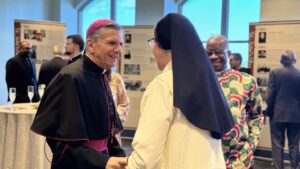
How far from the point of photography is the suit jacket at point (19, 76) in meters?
5.26

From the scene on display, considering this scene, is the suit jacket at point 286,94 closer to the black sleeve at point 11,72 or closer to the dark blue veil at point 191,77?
the black sleeve at point 11,72

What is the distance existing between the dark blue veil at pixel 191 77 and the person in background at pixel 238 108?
74cm

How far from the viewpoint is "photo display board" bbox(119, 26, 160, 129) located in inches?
264

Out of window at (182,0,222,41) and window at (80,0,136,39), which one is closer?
window at (182,0,222,41)

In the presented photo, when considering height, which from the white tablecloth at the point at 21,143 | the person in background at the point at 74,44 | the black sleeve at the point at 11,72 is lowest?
the white tablecloth at the point at 21,143

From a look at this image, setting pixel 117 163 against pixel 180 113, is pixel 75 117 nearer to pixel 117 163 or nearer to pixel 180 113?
pixel 117 163

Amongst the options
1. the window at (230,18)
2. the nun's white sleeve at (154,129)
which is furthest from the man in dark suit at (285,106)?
the nun's white sleeve at (154,129)

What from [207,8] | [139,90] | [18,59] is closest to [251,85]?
[18,59]

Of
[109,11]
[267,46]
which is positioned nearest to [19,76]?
[267,46]

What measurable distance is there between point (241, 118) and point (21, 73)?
400 centimetres

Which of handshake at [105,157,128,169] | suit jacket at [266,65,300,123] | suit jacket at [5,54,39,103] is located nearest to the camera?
handshake at [105,157,128,169]

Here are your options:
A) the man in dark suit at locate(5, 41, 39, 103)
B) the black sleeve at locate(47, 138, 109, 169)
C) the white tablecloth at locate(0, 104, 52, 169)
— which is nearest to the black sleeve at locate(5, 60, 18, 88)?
the man in dark suit at locate(5, 41, 39, 103)

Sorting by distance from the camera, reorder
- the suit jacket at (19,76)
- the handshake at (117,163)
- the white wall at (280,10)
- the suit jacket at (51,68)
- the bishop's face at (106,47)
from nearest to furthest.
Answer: the handshake at (117,163) → the bishop's face at (106,47) → the suit jacket at (51,68) → the suit jacket at (19,76) → the white wall at (280,10)

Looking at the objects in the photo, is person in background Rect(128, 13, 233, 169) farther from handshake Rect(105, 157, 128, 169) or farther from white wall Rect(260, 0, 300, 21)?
white wall Rect(260, 0, 300, 21)
